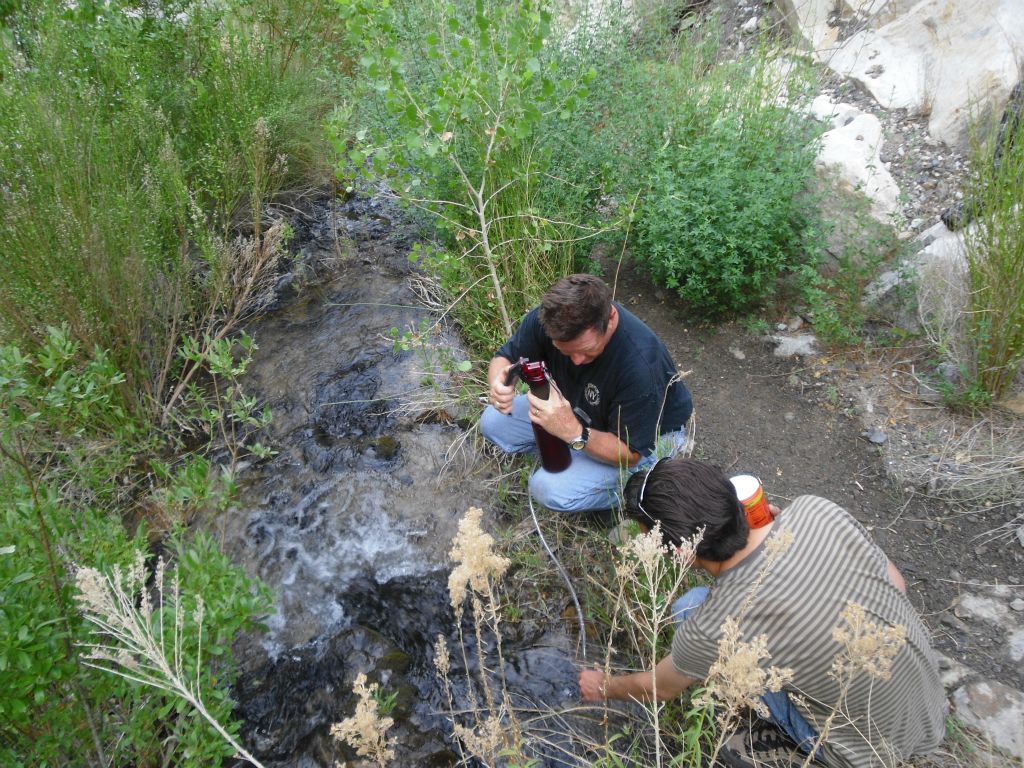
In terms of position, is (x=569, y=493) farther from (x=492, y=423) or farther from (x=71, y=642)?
(x=71, y=642)

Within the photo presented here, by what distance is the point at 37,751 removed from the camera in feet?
Answer: 5.08

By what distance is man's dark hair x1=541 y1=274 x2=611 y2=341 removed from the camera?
2.24 metres

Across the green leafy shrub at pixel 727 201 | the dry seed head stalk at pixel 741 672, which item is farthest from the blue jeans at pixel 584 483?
the dry seed head stalk at pixel 741 672

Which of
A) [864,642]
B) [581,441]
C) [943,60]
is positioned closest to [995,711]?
[864,642]

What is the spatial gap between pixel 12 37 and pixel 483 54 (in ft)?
Result: 8.66

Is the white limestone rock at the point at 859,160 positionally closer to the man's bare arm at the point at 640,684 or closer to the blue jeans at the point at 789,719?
the blue jeans at the point at 789,719

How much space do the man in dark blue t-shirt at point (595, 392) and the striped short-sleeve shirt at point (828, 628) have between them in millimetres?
770

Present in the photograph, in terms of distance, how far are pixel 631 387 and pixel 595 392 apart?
193 mm

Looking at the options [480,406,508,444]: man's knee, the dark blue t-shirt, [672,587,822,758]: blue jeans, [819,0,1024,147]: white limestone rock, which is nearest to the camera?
[672,587,822,758]: blue jeans

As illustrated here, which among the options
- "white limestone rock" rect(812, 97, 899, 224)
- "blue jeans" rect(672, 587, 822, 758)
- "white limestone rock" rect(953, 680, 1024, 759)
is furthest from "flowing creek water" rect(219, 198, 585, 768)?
"white limestone rock" rect(812, 97, 899, 224)

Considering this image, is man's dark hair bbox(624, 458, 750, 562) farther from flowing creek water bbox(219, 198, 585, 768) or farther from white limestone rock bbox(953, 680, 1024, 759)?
white limestone rock bbox(953, 680, 1024, 759)

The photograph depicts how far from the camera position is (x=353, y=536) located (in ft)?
9.30

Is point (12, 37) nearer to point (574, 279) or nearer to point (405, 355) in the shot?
point (405, 355)

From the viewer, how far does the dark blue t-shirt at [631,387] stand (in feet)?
7.84
